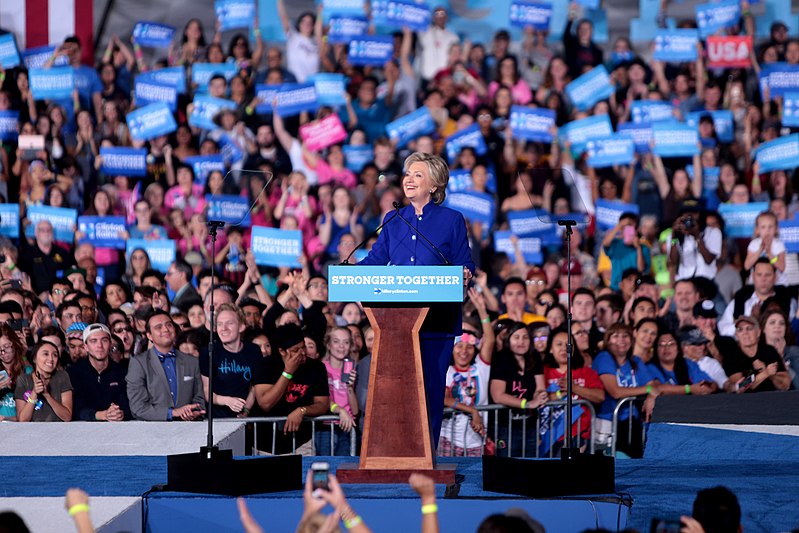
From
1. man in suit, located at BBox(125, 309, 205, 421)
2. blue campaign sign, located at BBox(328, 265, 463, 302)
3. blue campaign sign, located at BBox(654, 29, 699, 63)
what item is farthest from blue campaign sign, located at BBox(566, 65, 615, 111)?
blue campaign sign, located at BBox(328, 265, 463, 302)

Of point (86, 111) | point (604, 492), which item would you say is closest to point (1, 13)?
point (86, 111)

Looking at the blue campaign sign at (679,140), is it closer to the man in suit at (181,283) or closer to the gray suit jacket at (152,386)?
the man in suit at (181,283)

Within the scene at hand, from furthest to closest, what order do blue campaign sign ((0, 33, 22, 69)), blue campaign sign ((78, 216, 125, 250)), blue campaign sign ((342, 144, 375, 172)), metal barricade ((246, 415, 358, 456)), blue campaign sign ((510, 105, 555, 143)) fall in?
blue campaign sign ((0, 33, 22, 69)) → blue campaign sign ((342, 144, 375, 172)) → blue campaign sign ((510, 105, 555, 143)) → blue campaign sign ((78, 216, 125, 250)) → metal barricade ((246, 415, 358, 456))

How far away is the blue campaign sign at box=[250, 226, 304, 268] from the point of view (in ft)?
35.7

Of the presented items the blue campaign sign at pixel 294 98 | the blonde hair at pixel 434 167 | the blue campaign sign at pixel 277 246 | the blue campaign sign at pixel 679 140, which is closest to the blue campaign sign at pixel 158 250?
the blue campaign sign at pixel 277 246

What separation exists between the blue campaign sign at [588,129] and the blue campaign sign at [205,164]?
2.99 metres

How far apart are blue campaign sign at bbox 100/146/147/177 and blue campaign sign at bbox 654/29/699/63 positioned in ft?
15.6

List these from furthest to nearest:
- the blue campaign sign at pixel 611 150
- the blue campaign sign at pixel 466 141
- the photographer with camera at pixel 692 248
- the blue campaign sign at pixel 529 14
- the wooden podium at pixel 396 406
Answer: the blue campaign sign at pixel 529 14 → the blue campaign sign at pixel 466 141 → the blue campaign sign at pixel 611 150 → the photographer with camera at pixel 692 248 → the wooden podium at pixel 396 406

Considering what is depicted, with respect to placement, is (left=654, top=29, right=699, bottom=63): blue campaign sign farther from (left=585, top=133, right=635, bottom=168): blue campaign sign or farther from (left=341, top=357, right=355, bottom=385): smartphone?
(left=341, top=357, right=355, bottom=385): smartphone

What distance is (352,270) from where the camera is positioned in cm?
594

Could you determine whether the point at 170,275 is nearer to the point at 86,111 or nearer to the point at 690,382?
the point at 86,111

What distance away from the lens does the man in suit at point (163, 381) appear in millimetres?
8109

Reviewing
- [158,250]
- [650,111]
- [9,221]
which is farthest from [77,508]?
[650,111]

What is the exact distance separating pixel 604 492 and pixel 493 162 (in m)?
7.00
